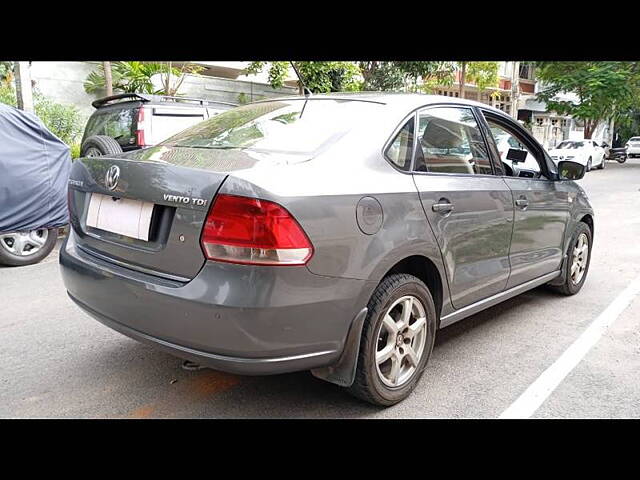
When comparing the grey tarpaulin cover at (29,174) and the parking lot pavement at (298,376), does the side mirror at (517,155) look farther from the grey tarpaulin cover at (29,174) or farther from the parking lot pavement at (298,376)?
the grey tarpaulin cover at (29,174)

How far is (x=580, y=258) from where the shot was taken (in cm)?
499

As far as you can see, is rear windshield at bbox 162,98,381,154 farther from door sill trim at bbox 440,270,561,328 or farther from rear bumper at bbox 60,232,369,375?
door sill trim at bbox 440,270,561,328

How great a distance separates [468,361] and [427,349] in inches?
23.6

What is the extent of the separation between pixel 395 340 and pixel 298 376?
0.71 meters

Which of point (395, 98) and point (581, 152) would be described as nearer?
point (395, 98)

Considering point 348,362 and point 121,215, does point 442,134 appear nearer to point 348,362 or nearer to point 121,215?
point 348,362

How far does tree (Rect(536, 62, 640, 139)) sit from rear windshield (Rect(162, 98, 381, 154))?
23.4 metres

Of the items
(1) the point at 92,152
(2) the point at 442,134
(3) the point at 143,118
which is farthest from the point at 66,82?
(2) the point at 442,134

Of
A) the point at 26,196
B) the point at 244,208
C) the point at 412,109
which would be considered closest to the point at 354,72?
the point at 26,196

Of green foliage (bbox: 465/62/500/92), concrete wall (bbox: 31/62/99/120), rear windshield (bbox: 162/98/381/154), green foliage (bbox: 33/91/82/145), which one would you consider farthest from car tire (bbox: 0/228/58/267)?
green foliage (bbox: 465/62/500/92)

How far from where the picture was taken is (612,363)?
3520mm

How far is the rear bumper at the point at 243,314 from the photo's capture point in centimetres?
223

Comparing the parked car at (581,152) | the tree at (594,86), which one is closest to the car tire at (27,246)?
the parked car at (581,152)

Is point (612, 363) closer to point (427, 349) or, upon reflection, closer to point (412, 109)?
point (427, 349)
